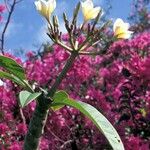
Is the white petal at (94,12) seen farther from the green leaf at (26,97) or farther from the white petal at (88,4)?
the green leaf at (26,97)

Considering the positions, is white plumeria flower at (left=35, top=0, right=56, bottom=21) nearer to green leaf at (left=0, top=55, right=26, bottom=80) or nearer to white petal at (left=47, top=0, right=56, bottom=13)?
white petal at (left=47, top=0, right=56, bottom=13)

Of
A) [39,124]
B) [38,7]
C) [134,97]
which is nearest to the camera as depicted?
[39,124]

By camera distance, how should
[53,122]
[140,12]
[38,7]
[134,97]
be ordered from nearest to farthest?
[38,7] < [134,97] < [53,122] < [140,12]

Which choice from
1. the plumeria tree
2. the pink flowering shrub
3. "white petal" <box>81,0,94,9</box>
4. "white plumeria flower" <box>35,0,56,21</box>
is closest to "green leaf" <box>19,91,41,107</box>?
the plumeria tree

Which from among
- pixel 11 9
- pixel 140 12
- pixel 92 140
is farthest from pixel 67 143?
pixel 140 12

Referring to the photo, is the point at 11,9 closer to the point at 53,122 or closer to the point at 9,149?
the point at 53,122
